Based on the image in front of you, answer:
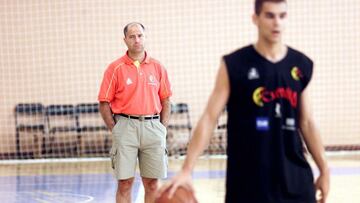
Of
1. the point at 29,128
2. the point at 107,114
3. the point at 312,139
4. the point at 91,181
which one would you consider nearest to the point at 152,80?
the point at 107,114

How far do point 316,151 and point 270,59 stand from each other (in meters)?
0.57

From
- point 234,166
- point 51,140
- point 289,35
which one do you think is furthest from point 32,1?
point 234,166

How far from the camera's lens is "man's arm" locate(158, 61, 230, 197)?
3318 mm

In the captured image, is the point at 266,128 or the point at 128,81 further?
the point at 128,81

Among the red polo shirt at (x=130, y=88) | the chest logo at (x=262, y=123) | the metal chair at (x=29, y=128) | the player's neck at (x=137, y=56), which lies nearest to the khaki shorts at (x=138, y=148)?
the red polo shirt at (x=130, y=88)

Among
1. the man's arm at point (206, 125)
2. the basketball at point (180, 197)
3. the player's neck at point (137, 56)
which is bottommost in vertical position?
the basketball at point (180, 197)

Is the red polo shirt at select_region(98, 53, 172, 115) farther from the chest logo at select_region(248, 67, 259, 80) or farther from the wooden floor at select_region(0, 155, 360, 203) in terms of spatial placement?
the chest logo at select_region(248, 67, 259, 80)

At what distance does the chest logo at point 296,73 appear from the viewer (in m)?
3.40

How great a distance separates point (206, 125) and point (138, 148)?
2906mm

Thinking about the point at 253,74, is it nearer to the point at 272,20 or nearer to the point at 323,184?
the point at 272,20

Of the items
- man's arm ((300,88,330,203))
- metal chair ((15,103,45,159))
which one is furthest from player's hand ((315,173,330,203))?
metal chair ((15,103,45,159))

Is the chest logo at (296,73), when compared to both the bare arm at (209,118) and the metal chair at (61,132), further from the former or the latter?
the metal chair at (61,132)

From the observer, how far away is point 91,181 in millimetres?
9867

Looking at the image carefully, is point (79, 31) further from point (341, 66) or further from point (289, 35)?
point (341, 66)
